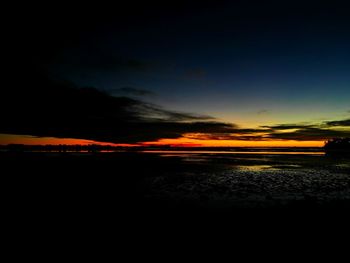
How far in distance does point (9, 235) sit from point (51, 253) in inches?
100

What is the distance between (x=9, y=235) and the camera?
912 cm

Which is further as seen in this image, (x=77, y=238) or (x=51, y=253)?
(x=77, y=238)

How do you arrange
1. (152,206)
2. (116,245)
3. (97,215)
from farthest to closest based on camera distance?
(152,206) < (97,215) < (116,245)

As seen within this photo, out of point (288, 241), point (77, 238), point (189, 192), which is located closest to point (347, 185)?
point (189, 192)

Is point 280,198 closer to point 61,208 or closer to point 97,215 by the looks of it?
point 97,215

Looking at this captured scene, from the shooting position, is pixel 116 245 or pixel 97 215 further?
pixel 97 215

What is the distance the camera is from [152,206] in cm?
1404

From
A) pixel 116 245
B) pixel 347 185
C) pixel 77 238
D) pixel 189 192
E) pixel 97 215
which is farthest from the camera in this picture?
pixel 347 185

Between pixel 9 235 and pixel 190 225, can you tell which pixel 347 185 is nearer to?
pixel 190 225

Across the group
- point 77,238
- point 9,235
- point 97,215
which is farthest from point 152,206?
point 9,235

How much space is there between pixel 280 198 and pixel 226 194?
3361mm

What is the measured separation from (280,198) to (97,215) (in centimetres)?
1123

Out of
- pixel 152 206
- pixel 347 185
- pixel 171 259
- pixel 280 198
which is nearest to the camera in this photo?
pixel 171 259

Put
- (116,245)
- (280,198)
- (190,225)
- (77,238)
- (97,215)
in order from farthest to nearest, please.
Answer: (280,198) < (97,215) < (190,225) < (77,238) < (116,245)
